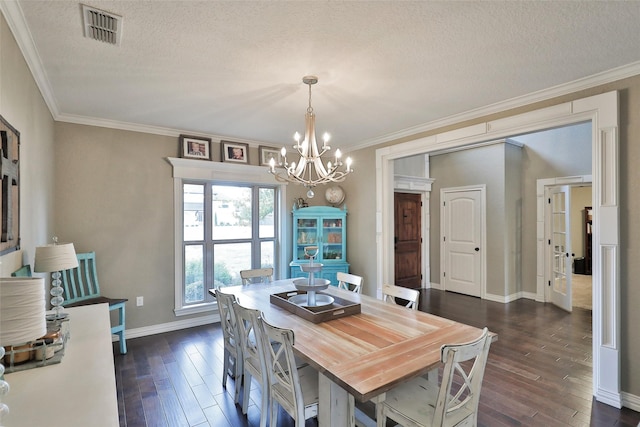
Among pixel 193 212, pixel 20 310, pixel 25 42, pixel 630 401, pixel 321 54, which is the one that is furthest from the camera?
pixel 193 212

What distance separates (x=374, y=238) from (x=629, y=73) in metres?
3.00

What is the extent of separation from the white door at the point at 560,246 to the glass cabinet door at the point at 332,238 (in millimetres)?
3474

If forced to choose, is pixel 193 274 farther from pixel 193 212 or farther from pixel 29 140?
pixel 29 140

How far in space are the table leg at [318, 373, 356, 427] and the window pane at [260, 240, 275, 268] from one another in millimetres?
3260

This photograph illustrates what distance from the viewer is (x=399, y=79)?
2.54 m

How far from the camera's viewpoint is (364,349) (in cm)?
173

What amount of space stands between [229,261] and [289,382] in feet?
10.0

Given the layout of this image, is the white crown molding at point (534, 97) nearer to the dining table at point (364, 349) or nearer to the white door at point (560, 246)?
the dining table at point (364, 349)

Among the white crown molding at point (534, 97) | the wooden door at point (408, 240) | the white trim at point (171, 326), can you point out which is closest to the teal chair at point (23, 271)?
the white trim at point (171, 326)

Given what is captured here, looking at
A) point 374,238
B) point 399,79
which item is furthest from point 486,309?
point 399,79

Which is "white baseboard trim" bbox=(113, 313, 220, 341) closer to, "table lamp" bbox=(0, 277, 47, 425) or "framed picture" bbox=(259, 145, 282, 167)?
"framed picture" bbox=(259, 145, 282, 167)

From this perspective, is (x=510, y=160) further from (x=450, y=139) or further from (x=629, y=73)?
(x=629, y=73)

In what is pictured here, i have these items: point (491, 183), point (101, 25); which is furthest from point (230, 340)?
point (491, 183)

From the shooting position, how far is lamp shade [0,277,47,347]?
96 centimetres
